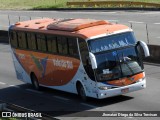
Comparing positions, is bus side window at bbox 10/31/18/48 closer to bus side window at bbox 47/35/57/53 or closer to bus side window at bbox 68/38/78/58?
bus side window at bbox 47/35/57/53

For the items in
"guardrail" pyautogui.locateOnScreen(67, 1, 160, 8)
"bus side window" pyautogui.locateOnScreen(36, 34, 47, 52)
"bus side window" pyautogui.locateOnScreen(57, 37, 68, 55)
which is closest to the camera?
"bus side window" pyautogui.locateOnScreen(57, 37, 68, 55)

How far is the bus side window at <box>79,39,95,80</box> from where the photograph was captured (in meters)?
19.3

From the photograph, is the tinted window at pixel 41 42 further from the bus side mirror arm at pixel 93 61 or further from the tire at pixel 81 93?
the bus side mirror arm at pixel 93 61

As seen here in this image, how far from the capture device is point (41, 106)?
20.5 metres

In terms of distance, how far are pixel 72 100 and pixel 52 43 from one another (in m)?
2.53

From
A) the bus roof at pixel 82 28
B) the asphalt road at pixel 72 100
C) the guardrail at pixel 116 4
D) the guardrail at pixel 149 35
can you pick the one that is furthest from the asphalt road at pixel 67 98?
the guardrail at pixel 116 4

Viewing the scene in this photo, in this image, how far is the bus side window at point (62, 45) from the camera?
21.0 metres

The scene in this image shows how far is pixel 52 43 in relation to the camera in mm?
22031

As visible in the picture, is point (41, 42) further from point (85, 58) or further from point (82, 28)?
point (85, 58)

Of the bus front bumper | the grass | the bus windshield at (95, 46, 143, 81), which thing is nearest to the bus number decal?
the bus windshield at (95, 46, 143, 81)

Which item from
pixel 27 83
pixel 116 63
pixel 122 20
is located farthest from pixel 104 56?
pixel 122 20

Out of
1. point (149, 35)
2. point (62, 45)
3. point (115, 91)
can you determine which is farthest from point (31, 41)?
point (149, 35)

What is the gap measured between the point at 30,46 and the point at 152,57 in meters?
7.35

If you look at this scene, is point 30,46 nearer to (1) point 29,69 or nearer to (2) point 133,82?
(1) point 29,69
